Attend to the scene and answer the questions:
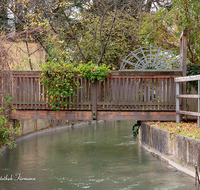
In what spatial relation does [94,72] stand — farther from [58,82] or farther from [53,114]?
[53,114]

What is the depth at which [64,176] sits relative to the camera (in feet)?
Answer: 21.9

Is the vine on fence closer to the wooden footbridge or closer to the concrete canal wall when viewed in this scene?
the wooden footbridge

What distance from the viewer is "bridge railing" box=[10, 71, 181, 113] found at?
9.49 metres

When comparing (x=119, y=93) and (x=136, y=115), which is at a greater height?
(x=119, y=93)

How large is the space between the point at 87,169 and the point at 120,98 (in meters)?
3.03

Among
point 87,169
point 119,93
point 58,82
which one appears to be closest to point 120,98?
point 119,93

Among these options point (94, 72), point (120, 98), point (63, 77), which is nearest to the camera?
point (94, 72)

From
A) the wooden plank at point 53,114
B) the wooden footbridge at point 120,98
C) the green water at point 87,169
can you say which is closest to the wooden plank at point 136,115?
the wooden footbridge at point 120,98

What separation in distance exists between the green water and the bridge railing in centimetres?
151

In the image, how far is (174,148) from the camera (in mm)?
7008

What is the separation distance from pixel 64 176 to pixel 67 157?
2.23 meters

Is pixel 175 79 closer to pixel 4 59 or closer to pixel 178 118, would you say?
pixel 178 118

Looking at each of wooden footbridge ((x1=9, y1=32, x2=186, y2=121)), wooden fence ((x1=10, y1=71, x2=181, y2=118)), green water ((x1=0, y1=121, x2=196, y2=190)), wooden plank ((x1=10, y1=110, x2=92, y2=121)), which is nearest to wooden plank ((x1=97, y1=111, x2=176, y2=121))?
wooden footbridge ((x1=9, y1=32, x2=186, y2=121))

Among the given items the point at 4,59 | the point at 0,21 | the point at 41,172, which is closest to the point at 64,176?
the point at 41,172
